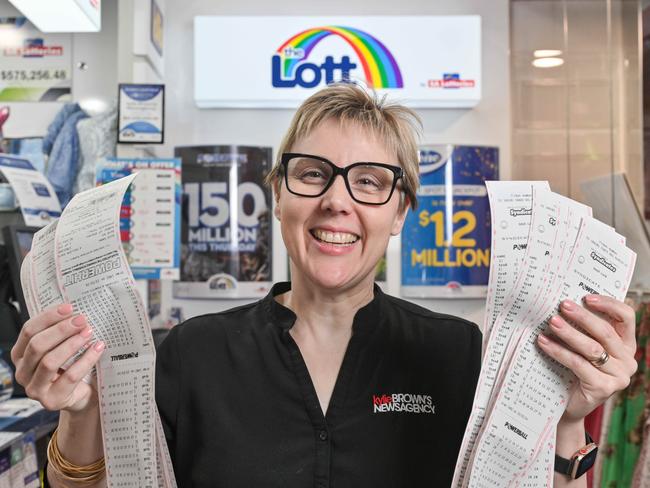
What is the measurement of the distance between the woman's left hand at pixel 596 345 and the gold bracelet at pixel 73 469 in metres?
0.82

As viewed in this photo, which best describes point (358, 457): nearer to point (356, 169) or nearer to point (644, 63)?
point (356, 169)

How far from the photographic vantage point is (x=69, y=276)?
1.15 meters

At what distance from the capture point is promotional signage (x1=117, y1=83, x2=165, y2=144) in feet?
12.0

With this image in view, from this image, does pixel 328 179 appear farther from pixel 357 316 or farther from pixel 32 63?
pixel 32 63

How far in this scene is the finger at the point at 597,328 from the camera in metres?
1.09

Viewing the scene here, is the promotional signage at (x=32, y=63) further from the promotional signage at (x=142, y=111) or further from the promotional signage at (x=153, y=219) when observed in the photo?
the promotional signage at (x=153, y=219)

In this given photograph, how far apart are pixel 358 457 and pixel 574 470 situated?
1.30 feet

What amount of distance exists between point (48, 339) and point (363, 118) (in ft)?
2.38

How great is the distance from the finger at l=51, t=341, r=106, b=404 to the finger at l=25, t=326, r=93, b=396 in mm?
15

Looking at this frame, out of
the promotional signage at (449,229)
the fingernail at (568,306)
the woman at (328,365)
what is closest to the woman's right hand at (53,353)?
the woman at (328,365)

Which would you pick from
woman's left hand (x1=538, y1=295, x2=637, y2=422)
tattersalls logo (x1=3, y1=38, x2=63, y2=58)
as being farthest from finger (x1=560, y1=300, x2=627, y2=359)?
tattersalls logo (x1=3, y1=38, x2=63, y2=58)

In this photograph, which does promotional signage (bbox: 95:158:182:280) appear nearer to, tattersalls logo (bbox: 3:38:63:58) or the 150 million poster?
the 150 million poster

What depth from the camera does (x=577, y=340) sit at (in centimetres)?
109

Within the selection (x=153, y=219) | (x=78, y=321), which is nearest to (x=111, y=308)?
(x=78, y=321)
